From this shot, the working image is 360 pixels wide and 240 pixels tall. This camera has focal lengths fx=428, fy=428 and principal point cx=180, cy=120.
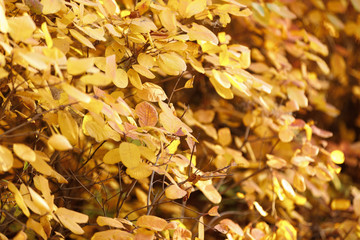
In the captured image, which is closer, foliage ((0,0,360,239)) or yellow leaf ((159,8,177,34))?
foliage ((0,0,360,239))

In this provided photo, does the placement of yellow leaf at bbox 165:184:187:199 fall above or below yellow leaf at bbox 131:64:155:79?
below

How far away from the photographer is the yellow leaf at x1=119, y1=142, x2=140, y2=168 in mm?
889

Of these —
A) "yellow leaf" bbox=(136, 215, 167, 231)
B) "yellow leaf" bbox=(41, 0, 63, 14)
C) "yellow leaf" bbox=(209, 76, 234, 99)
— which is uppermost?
"yellow leaf" bbox=(41, 0, 63, 14)

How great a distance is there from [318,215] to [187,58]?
5.09 feet

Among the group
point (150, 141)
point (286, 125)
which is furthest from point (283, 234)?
point (150, 141)

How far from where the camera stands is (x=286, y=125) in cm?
147

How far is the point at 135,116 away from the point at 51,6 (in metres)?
0.34

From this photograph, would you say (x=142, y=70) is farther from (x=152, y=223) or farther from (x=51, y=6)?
(x=152, y=223)

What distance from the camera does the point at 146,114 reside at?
986 mm

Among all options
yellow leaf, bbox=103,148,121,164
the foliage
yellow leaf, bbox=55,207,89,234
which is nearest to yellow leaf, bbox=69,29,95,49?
the foliage

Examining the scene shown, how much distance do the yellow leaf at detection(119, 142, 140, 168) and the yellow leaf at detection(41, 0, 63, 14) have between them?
12.3 inches

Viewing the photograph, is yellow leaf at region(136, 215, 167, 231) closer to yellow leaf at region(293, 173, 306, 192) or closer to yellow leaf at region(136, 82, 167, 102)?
yellow leaf at region(136, 82, 167, 102)

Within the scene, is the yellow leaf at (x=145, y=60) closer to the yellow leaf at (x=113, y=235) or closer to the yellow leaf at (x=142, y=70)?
the yellow leaf at (x=142, y=70)

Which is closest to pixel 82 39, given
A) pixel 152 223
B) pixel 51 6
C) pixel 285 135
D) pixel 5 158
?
pixel 51 6
